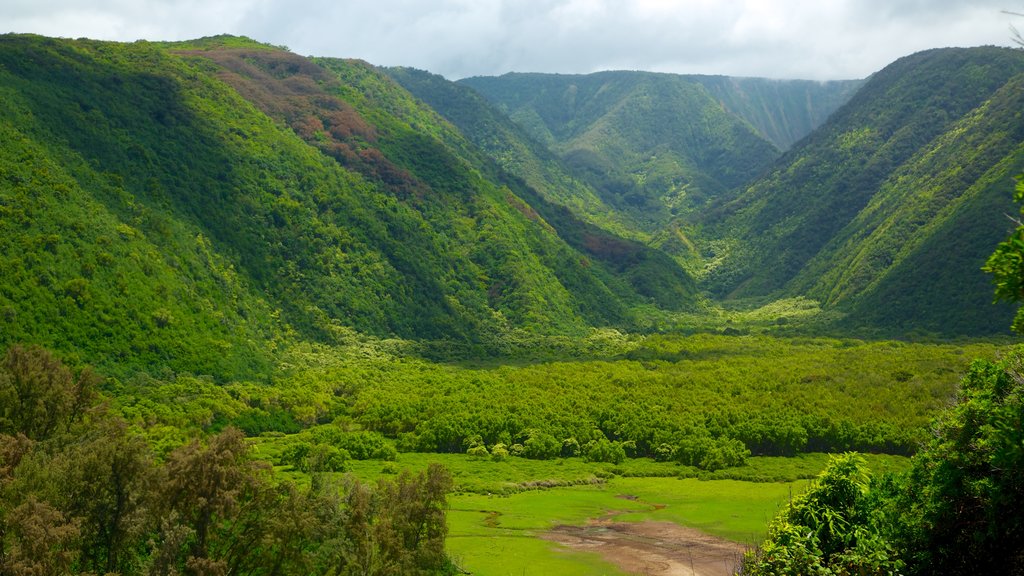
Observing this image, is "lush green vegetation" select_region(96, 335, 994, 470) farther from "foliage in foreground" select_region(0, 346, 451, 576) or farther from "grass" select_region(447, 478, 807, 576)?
"foliage in foreground" select_region(0, 346, 451, 576)

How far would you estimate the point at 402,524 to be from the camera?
4912 cm

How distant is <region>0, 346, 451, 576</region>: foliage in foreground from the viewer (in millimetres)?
39188

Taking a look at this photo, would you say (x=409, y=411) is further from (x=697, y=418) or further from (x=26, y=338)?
(x=26, y=338)

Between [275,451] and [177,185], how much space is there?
70264mm

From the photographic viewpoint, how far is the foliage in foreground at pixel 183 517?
1543 inches

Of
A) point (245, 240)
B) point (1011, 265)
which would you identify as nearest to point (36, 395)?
point (1011, 265)

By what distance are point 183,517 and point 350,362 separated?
92.7 m

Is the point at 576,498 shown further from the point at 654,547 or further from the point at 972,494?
the point at 972,494

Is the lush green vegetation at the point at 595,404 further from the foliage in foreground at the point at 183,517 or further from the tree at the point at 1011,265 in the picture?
the tree at the point at 1011,265

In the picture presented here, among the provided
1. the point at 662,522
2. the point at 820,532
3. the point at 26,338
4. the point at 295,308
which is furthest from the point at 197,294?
the point at 820,532

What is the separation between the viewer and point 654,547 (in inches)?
2547

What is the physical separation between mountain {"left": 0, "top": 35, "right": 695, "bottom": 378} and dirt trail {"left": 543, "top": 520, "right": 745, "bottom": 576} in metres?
60.5

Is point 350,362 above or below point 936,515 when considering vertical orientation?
above

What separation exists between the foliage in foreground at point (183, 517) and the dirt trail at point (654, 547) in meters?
18.9
